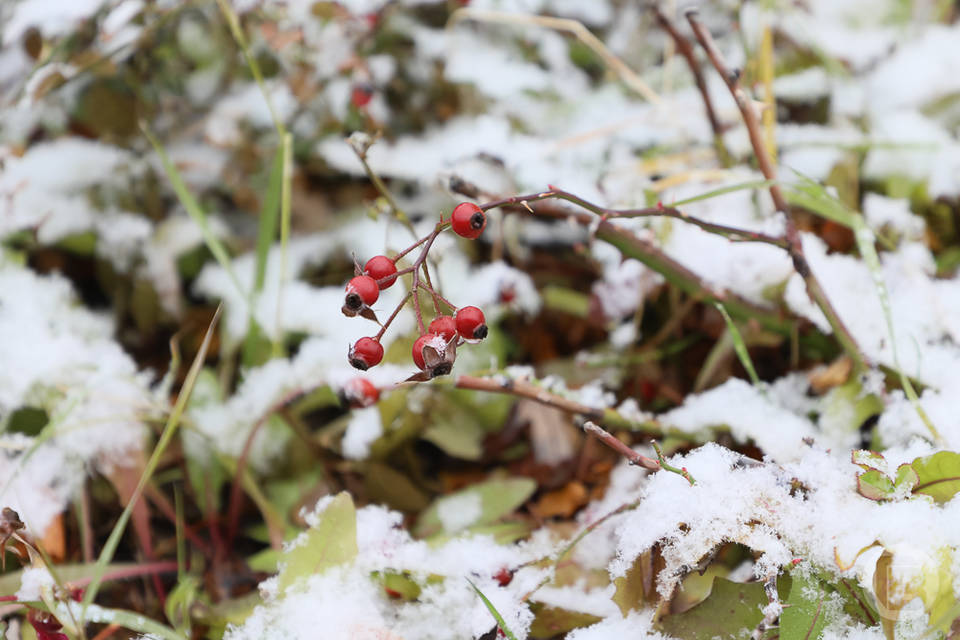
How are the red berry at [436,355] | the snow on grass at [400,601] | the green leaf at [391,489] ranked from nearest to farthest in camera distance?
the red berry at [436,355] → the snow on grass at [400,601] → the green leaf at [391,489]

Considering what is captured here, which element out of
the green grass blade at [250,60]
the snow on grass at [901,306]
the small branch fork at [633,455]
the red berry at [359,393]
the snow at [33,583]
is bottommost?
the snow at [33,583]

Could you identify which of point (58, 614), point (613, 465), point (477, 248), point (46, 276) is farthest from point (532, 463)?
point (46, 276)

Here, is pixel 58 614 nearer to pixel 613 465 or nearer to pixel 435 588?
pixel 435 588

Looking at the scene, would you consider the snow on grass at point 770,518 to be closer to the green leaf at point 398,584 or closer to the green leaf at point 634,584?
the green leaf at point 634,584

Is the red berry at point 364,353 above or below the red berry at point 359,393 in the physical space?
above

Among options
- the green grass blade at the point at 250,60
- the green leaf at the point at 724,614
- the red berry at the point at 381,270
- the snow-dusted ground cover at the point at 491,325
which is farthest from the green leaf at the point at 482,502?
the green grass blade at the point at 250,60

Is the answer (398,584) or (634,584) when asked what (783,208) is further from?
(398,584)
